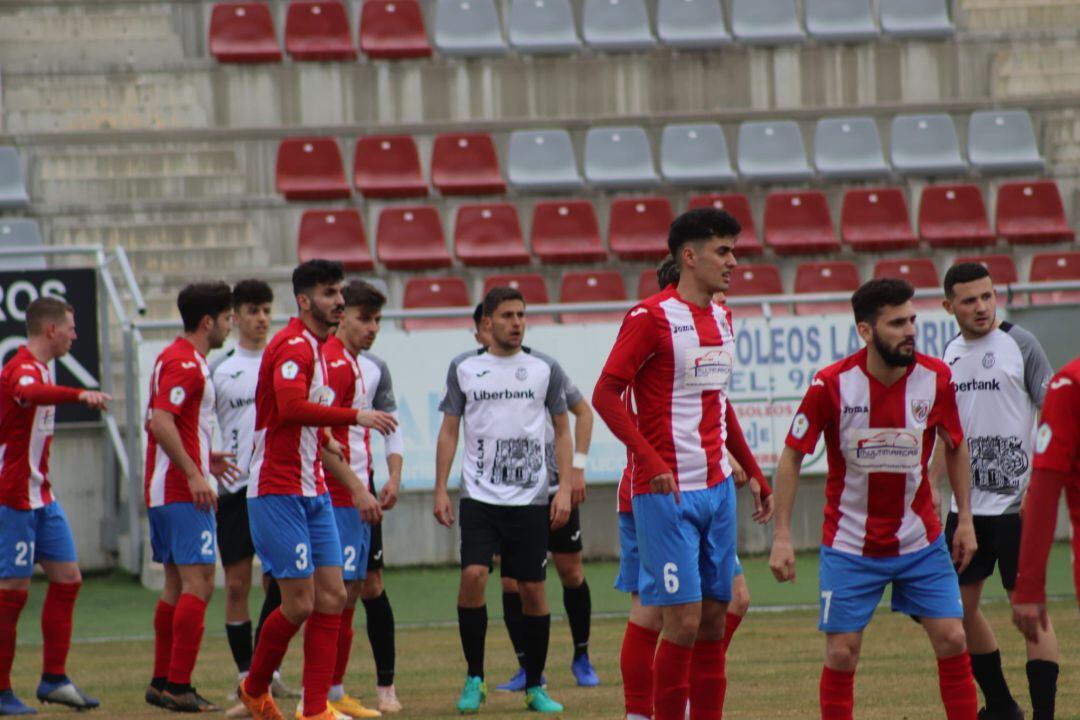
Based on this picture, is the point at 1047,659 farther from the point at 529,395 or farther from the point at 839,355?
the point at 839,355

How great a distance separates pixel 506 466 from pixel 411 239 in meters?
10.2

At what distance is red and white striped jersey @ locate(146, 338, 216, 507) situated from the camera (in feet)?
31.8

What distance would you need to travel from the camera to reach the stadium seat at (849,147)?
21109mm

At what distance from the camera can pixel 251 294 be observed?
33.6ft

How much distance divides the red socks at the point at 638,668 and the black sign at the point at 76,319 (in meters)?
9.18

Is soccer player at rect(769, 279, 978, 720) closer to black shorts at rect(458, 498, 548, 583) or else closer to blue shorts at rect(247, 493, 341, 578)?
blue shorts at rect(247, 493, 341, 578)

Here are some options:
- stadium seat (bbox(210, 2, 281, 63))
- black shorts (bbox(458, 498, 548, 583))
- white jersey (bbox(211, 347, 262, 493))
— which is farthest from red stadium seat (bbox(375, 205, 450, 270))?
black shorts (bbox(458, 498, 548, 583))

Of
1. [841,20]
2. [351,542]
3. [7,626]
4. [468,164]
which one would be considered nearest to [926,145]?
[841,20]

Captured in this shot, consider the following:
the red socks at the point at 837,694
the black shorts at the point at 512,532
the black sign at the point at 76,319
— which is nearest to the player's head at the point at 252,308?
the black shorts at the point at 512,532

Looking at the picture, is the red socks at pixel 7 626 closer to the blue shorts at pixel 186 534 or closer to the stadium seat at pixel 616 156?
the blue shorts at pixel 186 534

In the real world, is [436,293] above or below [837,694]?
above

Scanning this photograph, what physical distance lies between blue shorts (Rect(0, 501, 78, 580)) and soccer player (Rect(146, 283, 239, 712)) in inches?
24.5

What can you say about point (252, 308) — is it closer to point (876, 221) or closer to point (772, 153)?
point (876, 221)

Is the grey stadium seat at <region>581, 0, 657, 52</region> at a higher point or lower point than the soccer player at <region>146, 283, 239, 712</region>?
higher
